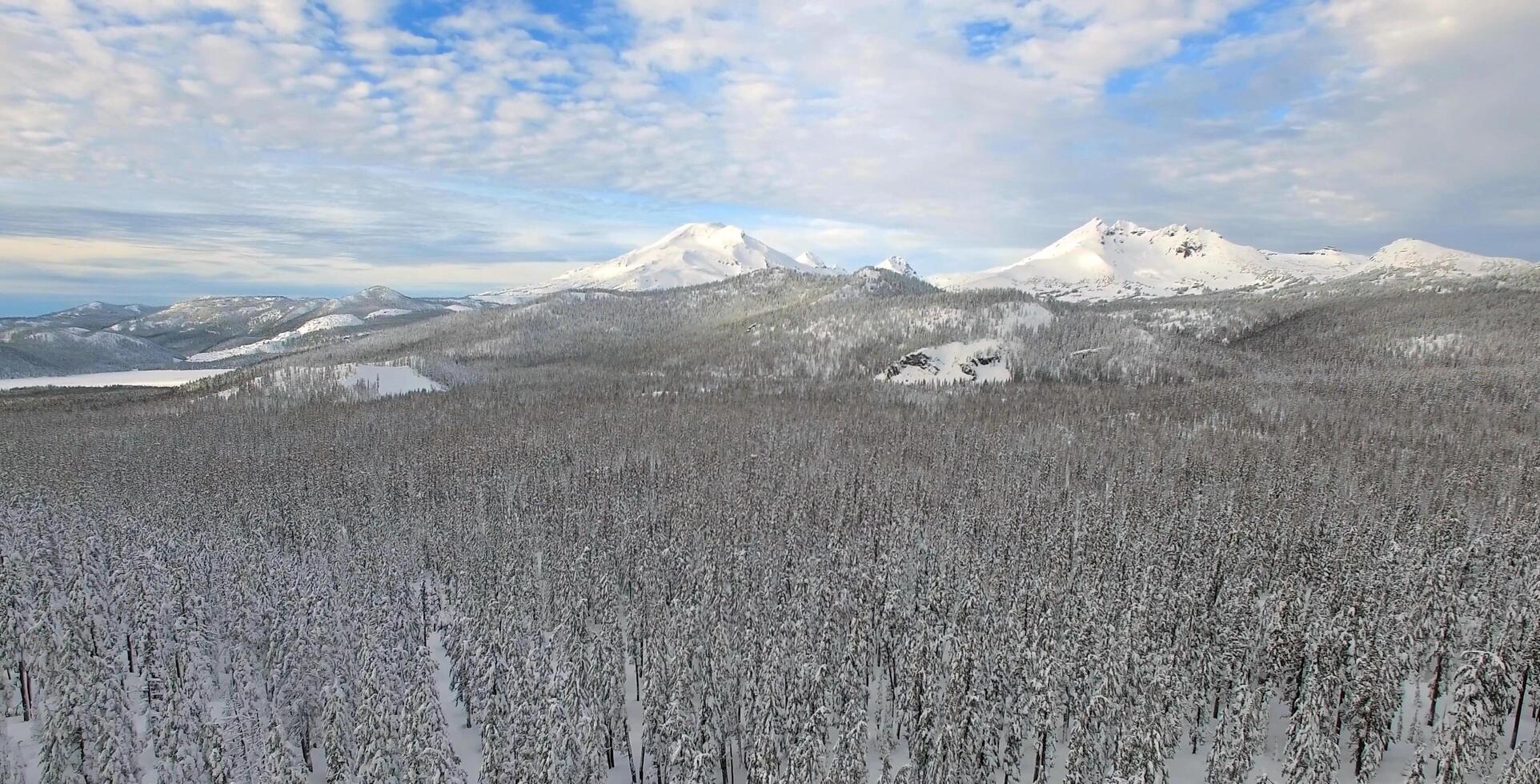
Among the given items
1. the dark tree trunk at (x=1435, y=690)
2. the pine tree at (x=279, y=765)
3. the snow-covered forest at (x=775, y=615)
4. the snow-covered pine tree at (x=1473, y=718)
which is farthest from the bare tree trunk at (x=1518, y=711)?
the pine tree at (x=279, y=765)

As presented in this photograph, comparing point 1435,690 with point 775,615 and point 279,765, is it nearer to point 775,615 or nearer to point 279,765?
point 775,615

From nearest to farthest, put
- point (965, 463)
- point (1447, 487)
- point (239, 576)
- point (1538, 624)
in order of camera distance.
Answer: point (1538, 624)
point (239, 576)
point (1447, 487)
point (965, 463)

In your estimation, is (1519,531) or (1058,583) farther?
(1519,531)

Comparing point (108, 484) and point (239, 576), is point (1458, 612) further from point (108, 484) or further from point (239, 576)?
point (108, 484)

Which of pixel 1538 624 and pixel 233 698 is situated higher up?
pixel 1538 624

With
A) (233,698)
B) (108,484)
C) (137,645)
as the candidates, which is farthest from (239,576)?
(108,484)

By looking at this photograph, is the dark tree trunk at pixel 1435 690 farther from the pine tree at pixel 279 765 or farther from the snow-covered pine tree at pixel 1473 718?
the pine tree at pixel 279 765

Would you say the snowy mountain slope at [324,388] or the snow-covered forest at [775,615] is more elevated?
the snowy mountain slope at [324,388]

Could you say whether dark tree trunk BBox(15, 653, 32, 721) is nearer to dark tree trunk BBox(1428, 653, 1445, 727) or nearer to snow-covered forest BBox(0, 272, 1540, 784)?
snow-covered forest BBox(0, 272, 1540, 784)

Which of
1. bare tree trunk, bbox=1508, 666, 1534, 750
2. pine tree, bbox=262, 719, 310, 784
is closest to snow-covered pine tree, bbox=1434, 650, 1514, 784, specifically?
bare tree trunk, bbox=1508, 666, 1534, 750
